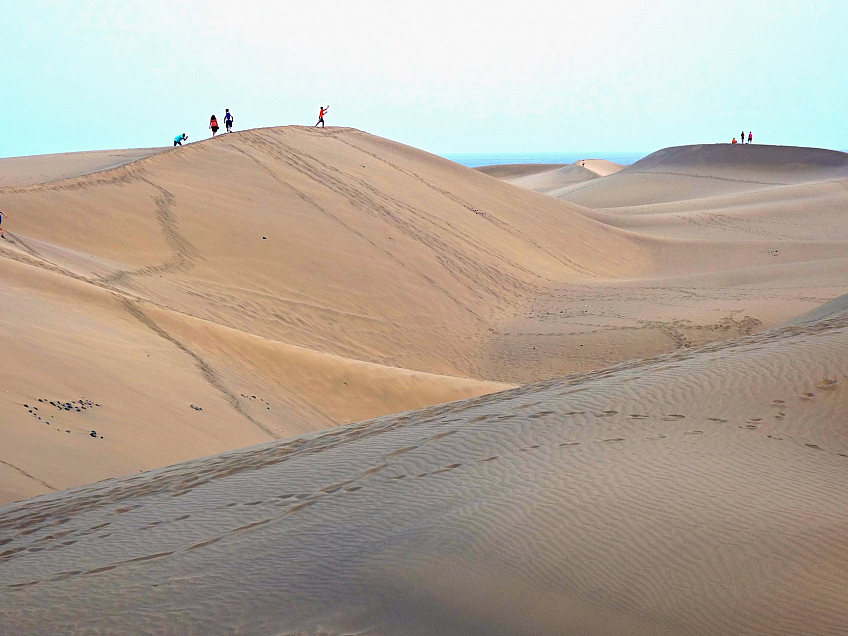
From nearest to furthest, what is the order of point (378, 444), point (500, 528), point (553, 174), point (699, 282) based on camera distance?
point (500, 528) < point (378, 444) < point (699, 282) < point (553, 174)

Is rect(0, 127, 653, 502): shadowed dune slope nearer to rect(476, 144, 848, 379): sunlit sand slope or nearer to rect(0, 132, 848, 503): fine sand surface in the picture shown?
rect(0, 132, 848, 503): fine sand surface

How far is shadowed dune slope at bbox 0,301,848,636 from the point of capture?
314cm

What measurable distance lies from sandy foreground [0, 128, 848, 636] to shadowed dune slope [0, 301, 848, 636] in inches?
0.6

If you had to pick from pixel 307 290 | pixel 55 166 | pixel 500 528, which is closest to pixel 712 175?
pixel 55 166

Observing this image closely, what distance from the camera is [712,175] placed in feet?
154

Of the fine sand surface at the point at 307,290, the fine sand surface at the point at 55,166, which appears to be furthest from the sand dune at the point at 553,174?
the fine sand surface at the point at 55,166

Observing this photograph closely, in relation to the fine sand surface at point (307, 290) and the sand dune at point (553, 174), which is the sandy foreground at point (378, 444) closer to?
the fine sand surface at point (307, 290)

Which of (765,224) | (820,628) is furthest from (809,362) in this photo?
(765,224)

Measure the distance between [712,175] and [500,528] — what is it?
4701cm

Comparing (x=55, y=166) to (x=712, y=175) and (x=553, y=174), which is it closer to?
(x=712, y=175)

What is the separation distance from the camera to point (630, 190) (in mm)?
45594

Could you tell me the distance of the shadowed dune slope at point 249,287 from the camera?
709 cm

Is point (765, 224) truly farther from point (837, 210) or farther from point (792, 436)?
point (792, 436)

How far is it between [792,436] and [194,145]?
18.1 m
